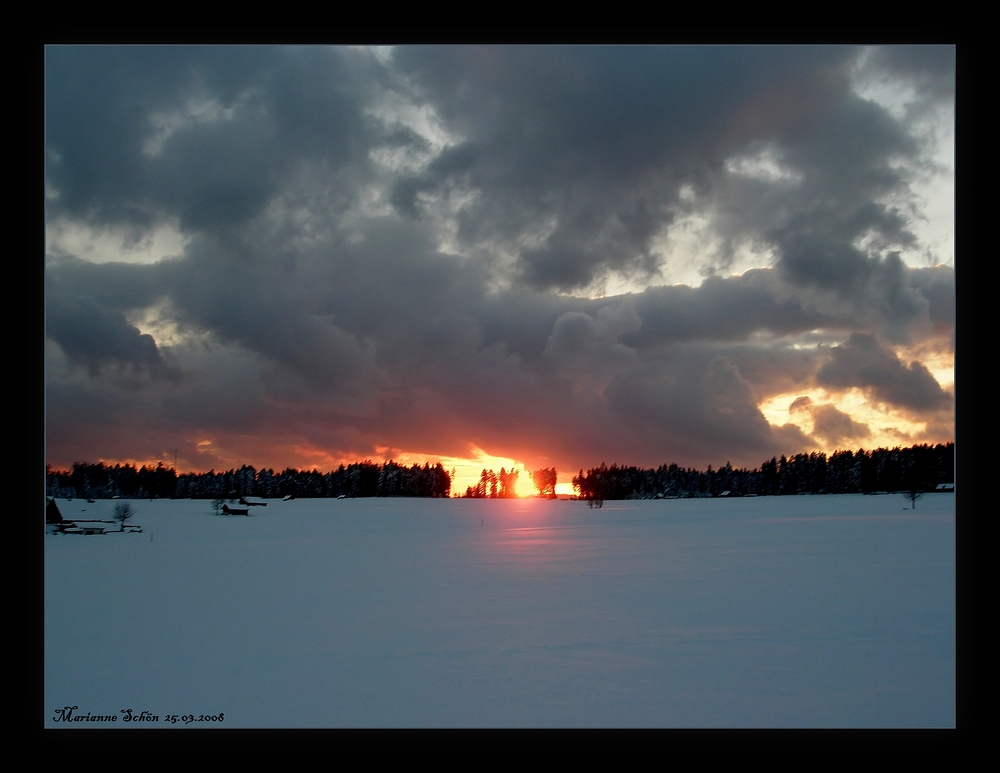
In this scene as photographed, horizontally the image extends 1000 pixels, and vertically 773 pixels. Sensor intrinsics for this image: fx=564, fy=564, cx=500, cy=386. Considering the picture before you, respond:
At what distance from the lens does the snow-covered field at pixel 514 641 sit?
767 centimetres

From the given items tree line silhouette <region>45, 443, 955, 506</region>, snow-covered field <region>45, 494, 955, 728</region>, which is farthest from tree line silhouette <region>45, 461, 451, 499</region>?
snow-covered field <region>45, 494, 955, 728</region>

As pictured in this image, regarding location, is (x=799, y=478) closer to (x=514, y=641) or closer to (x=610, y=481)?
(x=610, y=481)

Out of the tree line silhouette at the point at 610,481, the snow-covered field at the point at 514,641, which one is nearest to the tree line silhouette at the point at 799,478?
the tree line silhouette at the point at 610,481

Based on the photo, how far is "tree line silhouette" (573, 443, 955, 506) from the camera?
7344 centimetres

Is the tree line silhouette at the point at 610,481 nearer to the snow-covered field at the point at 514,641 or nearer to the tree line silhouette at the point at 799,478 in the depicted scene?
the tree line silhouette at the point at 799,478

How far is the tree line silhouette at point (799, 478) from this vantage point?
73.4m

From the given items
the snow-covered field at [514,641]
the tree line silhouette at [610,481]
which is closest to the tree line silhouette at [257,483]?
the tree line silhouette at [610,481]

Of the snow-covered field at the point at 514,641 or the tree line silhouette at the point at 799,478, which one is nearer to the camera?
the snow-covered field at the point at 514,641

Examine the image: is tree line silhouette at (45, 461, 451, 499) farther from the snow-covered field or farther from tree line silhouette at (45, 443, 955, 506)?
the snow-covered field

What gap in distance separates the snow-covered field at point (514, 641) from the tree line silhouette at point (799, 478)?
4758 cm

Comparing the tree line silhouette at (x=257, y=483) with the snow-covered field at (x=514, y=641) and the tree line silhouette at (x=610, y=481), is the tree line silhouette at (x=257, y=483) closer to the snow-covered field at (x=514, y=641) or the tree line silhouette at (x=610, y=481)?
the tree line silhouette at (x=610, y=481)

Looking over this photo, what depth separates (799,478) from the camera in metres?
106

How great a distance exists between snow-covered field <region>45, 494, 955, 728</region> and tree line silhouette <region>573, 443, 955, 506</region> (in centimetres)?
4758
